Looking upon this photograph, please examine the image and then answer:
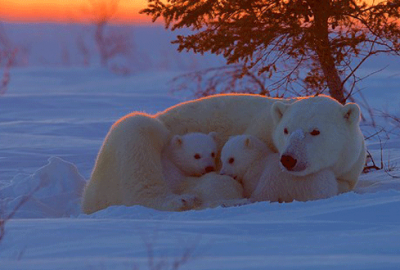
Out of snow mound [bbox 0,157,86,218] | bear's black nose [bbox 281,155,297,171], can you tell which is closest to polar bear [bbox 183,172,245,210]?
bear's black nose [bbox 281,155,297,171]

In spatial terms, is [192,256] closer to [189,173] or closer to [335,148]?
[335,148]

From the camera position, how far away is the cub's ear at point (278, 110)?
219 inches

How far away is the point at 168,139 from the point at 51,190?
4.15 feet

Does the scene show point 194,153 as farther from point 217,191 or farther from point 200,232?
point 200,232

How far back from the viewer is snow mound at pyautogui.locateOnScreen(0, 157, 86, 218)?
6.29m

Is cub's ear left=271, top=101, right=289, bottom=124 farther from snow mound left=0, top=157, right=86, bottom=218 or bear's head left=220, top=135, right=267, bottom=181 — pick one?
snow mound left=0, top=157, right=86, bottom=218

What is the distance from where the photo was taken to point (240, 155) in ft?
18.4

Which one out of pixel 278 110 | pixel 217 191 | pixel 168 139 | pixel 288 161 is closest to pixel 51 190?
pixel 168 139

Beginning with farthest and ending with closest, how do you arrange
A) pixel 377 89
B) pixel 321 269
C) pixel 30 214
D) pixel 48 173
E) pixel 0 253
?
pixel 377 89
pixel 48 173
pixel 30 214
pixel 0 253
pixel 321 269

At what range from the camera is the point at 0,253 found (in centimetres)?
344

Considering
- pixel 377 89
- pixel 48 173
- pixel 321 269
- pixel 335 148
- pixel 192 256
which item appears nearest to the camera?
pixel 321 269

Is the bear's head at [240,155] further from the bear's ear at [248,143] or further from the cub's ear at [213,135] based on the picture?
the cub's ear at [213,135]

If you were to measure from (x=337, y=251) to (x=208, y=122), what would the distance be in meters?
3.05

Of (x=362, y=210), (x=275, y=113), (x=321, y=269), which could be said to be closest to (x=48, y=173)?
(x=275, y=113)
